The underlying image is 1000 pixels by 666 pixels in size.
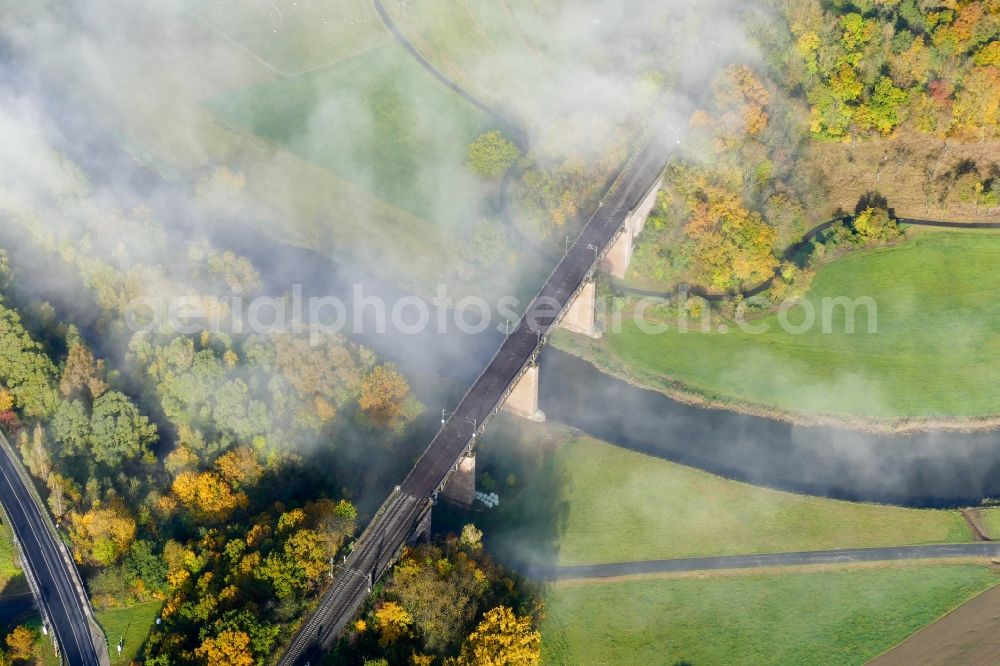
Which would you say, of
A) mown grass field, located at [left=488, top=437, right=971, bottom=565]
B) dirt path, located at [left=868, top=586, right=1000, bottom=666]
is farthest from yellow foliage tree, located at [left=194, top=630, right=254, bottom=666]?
dirt path, located at [left=868, top=586, right=1000, bottom=666]

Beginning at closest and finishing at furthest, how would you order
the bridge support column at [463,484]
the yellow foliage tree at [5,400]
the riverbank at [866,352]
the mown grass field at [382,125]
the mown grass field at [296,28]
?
the bridge support column at [463,484], the yellow foliage tree at [5,400], the riverbank at [866,352], the mown grass field at [382,125], the mown grass field at [296,28]

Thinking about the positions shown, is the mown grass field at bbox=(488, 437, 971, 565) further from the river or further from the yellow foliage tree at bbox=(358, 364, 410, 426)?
the yellow foliage tree at bbox=(358, 364, 410, 426)

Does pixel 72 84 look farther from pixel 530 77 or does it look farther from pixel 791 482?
pixel 791 482

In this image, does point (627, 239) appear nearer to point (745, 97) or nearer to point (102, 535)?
point (745, 97)

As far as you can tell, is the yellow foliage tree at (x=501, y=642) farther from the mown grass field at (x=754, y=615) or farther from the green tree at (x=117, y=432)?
→ the green tree at (x=117, y=432)

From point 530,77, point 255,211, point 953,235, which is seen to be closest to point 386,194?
point 255,211

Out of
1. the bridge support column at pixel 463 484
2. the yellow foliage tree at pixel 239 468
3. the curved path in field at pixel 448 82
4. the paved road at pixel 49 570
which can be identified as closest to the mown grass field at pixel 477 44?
the curved path in field at pixel 448 82

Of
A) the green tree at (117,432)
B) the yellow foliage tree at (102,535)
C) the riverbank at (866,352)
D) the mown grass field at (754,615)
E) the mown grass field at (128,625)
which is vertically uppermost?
the riverbank at (866,352)

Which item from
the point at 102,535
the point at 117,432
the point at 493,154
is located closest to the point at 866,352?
the point at 493,154
